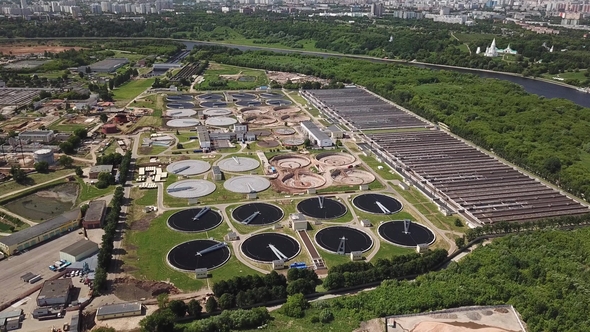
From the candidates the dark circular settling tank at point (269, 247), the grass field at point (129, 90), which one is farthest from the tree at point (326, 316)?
the grass field at point (129, 90)

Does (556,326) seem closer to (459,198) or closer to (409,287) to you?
(409,287)

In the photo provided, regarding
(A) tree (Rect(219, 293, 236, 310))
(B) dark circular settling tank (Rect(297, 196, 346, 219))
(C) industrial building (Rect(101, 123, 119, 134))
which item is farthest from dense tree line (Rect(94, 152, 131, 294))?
(C) industrial building (Rect(101, 123, 119, 134))

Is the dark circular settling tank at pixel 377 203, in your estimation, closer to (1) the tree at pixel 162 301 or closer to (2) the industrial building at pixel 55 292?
(1) the tree at pixel 162 301

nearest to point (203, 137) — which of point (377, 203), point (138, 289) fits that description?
point (377, 203)

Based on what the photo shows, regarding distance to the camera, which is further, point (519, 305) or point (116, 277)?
point (116, 277)

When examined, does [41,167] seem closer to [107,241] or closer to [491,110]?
[107,241]

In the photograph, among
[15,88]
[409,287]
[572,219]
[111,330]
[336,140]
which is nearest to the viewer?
[111,330]

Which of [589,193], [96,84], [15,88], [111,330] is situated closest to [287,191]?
[111,330]
